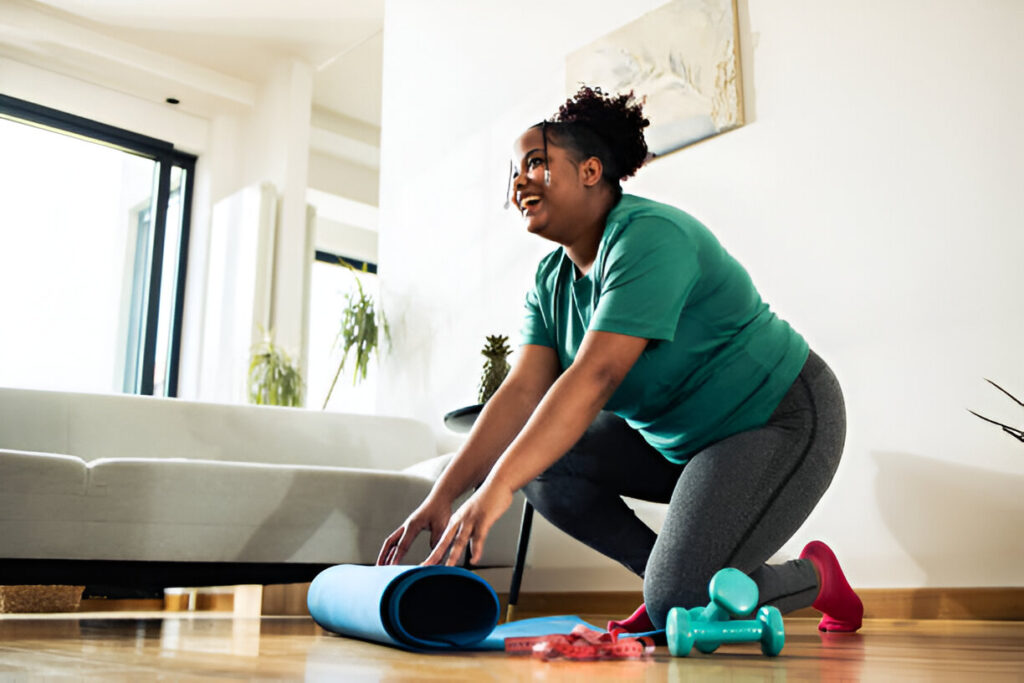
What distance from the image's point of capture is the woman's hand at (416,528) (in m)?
1.43

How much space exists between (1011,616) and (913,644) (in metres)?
0.63

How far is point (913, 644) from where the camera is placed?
1425mm

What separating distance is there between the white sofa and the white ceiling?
3.14 metres

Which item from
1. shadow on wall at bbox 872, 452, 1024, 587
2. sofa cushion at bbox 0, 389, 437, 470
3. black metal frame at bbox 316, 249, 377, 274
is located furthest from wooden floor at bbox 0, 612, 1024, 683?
black metal frame at bbox 316, 249, 377, 274

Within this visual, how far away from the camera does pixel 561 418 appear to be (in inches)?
51.0

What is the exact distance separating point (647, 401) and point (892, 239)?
102 centimetres

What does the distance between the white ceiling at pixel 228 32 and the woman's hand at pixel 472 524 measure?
4.65 meters

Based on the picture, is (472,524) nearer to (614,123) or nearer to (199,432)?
(614,123)

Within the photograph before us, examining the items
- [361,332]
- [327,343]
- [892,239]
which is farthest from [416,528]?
[327,343]

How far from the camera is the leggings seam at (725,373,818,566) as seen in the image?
1.47m

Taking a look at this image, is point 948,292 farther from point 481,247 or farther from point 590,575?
point 481,247

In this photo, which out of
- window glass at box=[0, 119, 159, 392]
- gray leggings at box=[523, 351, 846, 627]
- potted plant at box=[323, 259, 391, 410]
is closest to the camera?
gray leggings at box=[523, 351, 846, 627]

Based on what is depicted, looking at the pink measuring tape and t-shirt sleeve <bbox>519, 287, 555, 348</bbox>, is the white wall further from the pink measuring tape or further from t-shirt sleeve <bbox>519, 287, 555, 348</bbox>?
the pink measuring tape

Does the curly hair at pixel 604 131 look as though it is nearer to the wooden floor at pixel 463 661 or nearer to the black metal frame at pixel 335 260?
the wooden floor at pixel 463 661
